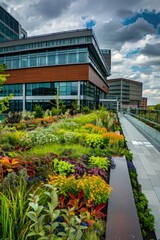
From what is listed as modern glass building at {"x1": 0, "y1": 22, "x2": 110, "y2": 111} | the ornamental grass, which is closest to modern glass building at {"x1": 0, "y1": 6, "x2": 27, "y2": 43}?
modern glass building at {"x1": 0, "y1": 22, "x2": 110, "y2": 111}

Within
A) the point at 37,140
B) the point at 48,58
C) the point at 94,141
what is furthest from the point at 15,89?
the point at 94,141

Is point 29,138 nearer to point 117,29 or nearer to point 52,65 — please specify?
point 117,29

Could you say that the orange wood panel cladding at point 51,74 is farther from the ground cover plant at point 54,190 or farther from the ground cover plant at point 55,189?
the ground cover plant at point 55,189

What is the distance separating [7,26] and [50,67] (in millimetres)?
28749

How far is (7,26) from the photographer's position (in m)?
52.0

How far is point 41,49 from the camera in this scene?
33.2 m

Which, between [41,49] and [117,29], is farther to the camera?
[41,49]

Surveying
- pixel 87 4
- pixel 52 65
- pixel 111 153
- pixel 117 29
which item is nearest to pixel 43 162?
pixel 111 153

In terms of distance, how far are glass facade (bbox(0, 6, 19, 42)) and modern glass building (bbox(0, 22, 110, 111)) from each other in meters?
15.6

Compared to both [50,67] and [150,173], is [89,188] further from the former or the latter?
[50,67]

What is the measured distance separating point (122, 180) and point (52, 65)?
100ft

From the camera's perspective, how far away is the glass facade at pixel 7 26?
49.3m

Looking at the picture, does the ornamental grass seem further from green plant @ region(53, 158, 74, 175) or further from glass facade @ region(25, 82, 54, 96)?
glass facade @ region(25, 82, 54, 96)

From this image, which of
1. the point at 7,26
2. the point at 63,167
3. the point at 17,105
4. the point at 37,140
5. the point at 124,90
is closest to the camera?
the point at 63,167
